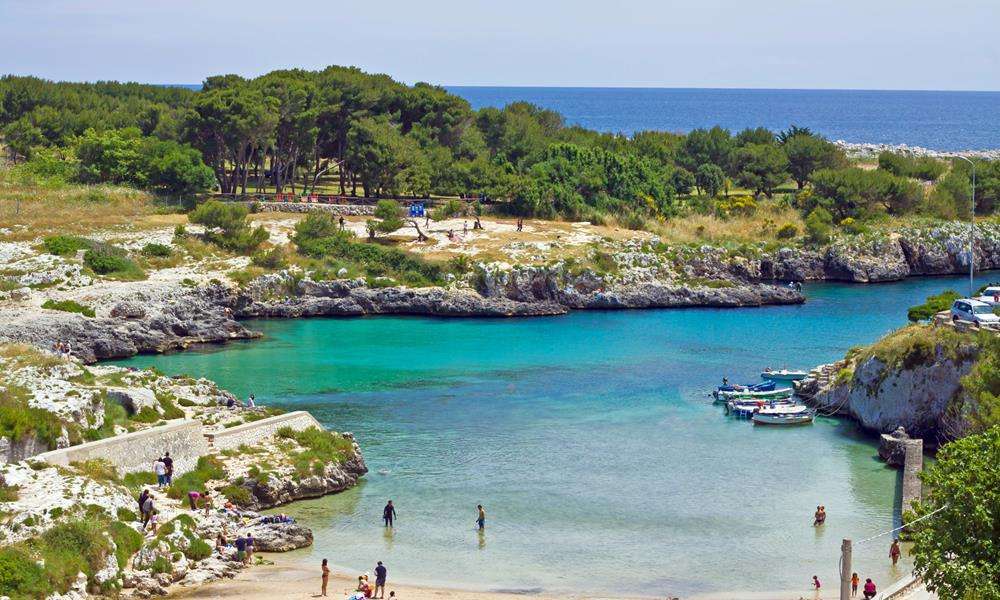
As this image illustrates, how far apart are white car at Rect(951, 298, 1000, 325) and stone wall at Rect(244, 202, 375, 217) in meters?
53.9

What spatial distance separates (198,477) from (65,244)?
4240 centimetres

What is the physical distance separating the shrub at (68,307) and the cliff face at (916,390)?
43.0 m

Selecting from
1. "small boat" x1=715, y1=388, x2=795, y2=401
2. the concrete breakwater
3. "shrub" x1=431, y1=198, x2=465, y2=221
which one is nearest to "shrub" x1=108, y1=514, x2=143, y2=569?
the concrete breakwater

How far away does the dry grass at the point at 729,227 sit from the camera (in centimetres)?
10219

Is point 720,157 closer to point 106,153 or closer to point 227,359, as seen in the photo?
point 106,153

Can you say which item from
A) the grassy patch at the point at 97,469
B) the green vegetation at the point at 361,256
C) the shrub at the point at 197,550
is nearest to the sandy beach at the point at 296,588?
the shrub at the point at 197,550

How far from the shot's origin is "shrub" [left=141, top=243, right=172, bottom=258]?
285ft

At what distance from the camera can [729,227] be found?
350 ft

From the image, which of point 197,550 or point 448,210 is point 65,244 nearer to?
point 448,210

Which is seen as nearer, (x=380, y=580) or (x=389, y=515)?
(x=380, y=580)

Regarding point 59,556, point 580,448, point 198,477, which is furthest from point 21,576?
point 580,448

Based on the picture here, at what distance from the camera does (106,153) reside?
342 feet

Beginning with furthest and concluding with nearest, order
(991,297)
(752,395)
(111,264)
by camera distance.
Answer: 1. (111,264)
2. (752,395)
3. (991,297)

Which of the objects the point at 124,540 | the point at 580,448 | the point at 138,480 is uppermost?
the point at 138,480
